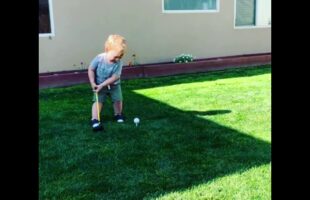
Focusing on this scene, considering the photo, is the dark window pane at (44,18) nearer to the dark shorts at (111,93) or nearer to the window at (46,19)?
the window at (46,19)

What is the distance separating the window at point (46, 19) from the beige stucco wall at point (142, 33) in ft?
0.36

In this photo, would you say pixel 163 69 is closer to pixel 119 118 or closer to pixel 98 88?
pixel 119 118

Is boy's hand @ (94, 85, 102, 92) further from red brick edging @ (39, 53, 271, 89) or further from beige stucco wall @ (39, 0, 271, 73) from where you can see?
beige stucco wall @ (39, 0, 271, 73)

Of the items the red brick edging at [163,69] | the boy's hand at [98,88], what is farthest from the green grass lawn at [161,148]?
the red brick edging at [163,69]

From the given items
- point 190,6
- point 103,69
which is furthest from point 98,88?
point 190,6

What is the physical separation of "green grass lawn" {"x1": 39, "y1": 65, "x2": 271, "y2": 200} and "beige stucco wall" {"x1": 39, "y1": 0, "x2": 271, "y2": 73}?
1838 mm

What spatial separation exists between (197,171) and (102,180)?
33.7 inches

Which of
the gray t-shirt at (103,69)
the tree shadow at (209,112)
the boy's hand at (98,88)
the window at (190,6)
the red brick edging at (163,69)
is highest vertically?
the window at (190,6)

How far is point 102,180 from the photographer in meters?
3.70

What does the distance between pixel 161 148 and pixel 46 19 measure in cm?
584

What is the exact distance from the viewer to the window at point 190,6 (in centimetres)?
1120

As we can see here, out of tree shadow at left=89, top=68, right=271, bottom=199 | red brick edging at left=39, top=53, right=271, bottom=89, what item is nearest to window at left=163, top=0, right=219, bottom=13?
red brick edging at left=39, top=53, right=271, bottom=89

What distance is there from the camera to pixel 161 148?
182 inches
